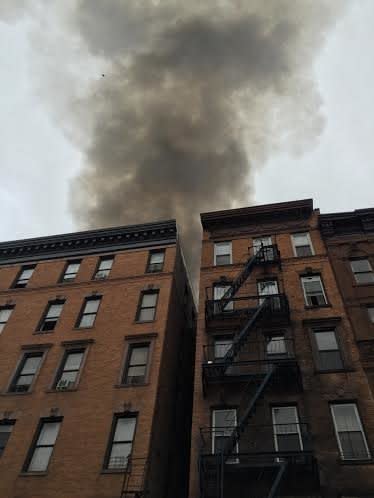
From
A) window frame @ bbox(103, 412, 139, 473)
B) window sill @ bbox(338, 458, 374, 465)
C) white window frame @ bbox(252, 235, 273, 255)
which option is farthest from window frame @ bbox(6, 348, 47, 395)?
window sill @ bbox(338, 458, 374, 465)

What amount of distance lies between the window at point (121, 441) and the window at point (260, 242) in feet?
41.6

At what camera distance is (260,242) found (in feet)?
84.8

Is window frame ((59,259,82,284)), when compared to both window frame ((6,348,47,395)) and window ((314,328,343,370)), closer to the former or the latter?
window frame ((6,348,47,395))

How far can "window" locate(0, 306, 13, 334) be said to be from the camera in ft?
79.5

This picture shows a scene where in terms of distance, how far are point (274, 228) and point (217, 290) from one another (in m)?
6.37

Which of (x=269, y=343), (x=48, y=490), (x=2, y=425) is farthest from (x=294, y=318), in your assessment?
(x=2, y=425)

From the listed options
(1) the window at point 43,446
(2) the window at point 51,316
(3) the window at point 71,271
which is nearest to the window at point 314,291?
(1) the window at point 43,446

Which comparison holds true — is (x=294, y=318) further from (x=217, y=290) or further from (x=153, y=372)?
(x=153, y=372)

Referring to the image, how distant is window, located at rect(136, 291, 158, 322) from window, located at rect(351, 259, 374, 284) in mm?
11600

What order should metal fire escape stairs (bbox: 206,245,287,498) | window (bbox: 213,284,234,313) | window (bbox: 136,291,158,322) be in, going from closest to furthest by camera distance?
metal fire escape stairs (bbox: 206,245,287,498) → window (bbox: 213,284,234,313) → window (bbox: 136,291,158,322)

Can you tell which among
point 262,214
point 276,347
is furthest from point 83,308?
point 262,214

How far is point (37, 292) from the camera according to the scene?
2564 centimetres

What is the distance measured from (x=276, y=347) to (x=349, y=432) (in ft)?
16.0

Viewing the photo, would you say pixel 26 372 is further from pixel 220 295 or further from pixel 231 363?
pixel 220 295
